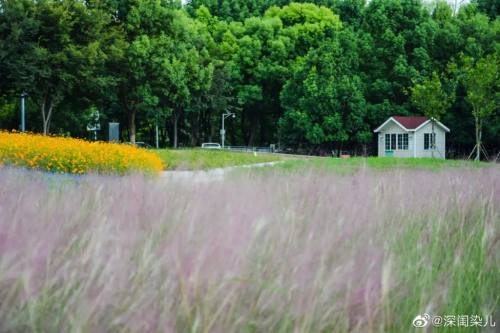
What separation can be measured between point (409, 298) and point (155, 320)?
940mm

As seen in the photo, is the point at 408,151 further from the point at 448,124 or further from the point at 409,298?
the point at 409,298

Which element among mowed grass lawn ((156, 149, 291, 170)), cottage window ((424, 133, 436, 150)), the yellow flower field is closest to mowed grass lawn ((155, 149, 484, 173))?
mowed grass lawn ((156, 149, 291, 170))

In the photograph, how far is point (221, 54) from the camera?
160 feet

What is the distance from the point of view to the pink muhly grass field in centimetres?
155

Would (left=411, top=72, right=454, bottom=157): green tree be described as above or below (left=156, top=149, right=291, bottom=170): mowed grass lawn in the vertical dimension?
above

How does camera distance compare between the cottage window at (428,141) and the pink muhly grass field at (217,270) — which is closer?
the pink muhly grass field at (217,270)

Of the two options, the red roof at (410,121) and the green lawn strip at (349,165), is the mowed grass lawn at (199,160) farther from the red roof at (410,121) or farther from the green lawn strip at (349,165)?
the red roof at (410,121)

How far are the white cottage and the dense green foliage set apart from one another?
112 cm

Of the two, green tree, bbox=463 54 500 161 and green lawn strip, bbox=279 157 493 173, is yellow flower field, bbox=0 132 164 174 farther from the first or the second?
green tree, bbox=463 54 500 161

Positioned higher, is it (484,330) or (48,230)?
(48,230)

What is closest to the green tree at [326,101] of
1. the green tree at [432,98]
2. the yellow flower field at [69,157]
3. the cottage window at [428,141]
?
the cottage window at [428,141]

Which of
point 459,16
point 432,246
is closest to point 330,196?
point 432,246

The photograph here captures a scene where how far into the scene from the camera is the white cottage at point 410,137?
132 feet

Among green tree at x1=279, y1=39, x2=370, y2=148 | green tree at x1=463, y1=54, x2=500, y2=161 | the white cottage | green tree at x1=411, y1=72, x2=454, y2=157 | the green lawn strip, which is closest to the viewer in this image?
the green lawn strip
